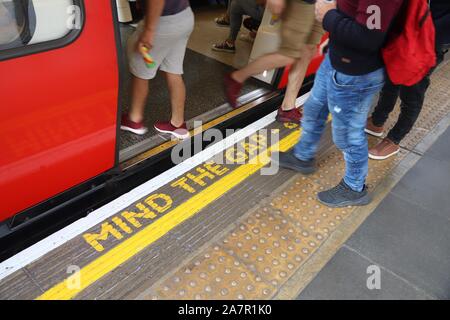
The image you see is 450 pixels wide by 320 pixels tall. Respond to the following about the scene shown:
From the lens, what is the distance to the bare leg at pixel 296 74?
3.16 m

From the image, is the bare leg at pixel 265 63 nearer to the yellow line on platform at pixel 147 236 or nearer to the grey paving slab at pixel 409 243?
the yellow line on platform at pixel 147 236

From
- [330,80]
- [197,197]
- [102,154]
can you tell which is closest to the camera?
[330,80]

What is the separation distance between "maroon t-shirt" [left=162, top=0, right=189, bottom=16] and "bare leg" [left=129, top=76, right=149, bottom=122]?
557 millimetres

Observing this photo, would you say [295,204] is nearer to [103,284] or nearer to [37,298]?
[103,284]

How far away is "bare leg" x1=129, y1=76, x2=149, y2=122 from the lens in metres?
2.75

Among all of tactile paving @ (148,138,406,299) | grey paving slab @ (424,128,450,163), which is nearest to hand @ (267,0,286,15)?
tactile paving @ (148,138,406,299)

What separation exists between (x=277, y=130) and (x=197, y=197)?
1136mm

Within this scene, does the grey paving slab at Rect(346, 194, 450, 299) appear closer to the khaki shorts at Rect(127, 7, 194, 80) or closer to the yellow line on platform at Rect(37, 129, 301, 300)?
the yellow line on platform at Rect(37, 129, 301, 300)

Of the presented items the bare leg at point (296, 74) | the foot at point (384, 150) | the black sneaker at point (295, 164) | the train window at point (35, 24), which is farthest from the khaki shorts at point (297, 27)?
the train window at point (35, 24)

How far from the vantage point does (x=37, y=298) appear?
1.78 m

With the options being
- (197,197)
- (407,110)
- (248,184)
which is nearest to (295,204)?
(248,184)

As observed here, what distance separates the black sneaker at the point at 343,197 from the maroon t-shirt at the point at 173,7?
5.19 ft

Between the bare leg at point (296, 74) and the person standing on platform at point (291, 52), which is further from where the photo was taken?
the bare leg at point (296, 74)

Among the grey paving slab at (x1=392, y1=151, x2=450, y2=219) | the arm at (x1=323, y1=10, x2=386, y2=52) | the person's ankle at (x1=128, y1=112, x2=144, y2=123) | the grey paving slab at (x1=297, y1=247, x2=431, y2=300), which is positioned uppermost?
the arm at (x1=323, y1=10, x2=386, y2=52)
